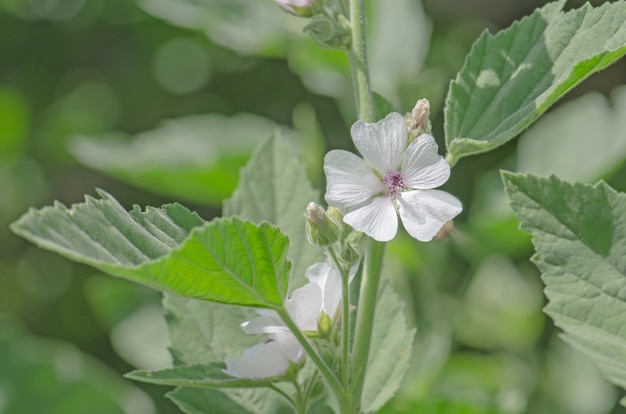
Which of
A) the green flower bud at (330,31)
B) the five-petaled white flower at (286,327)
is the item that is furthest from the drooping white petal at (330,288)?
the green flower bud at (330,31)

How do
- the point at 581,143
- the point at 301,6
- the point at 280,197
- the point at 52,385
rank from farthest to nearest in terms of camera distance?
the point at 581,143 < the point at 52,385 < the point at 280,197 < the point at 301,6

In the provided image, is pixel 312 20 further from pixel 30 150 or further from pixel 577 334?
pixel 30 150

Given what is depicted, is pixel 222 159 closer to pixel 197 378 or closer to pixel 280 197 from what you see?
pixel 280 197

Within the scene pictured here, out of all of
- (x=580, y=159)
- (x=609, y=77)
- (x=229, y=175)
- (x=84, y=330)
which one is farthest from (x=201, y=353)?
(x=609, y=77)

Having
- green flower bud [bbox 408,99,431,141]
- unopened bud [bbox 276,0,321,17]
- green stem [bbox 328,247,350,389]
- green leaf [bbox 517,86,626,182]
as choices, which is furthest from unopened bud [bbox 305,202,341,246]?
green leaf [bbox 517,86,626,182]

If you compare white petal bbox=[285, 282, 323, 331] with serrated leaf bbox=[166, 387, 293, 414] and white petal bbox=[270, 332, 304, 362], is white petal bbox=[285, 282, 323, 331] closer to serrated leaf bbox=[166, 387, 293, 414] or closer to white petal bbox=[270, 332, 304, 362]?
white petal bbox=[270, 332, 304, 362]

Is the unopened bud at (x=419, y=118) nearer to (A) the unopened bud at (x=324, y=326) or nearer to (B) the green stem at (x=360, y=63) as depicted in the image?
(B) the green stem at (x=360, y=63)

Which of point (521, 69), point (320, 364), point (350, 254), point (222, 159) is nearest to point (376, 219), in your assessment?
point (350, 254)

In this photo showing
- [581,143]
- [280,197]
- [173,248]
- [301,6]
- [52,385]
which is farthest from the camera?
[581,143]
